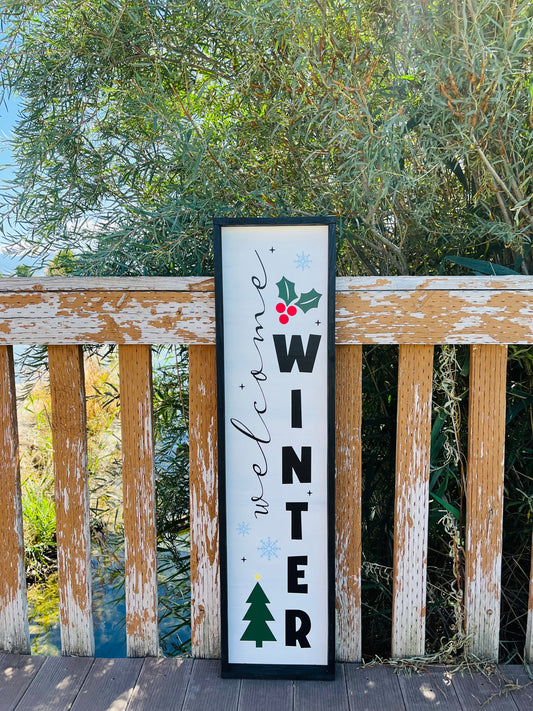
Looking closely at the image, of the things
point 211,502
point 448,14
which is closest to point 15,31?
point 448,14

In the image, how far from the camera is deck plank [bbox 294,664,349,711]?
1473mm

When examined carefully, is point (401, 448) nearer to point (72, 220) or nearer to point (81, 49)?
point (72, 220)

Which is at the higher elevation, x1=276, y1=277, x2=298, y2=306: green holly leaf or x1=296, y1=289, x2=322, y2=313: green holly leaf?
x1=276, y1=277, x2=298, y2=306: green holly leaf

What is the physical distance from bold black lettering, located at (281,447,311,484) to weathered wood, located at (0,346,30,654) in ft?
2.38

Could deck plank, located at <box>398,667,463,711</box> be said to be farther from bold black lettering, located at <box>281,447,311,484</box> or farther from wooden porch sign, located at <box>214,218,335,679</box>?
bold black lettering, located at <box>281,447,311,484</box>

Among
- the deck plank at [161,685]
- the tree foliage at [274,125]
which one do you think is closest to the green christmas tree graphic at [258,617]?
the deck plank at [161,685]

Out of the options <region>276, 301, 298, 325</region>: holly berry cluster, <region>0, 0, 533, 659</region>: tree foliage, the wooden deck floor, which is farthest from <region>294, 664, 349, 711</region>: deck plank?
<region>276, 301, 298, 325</region>: holly berry cluster

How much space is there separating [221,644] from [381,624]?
707 millimetres

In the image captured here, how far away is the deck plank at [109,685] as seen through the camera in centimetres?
149

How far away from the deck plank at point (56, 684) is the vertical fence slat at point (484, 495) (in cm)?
102

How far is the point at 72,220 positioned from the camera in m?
2.03

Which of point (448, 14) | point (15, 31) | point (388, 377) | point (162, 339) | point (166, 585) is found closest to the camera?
point (448, 14)

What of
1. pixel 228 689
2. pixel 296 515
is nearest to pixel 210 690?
pixel 228 689

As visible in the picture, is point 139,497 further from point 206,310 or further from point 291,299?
point 291,299
